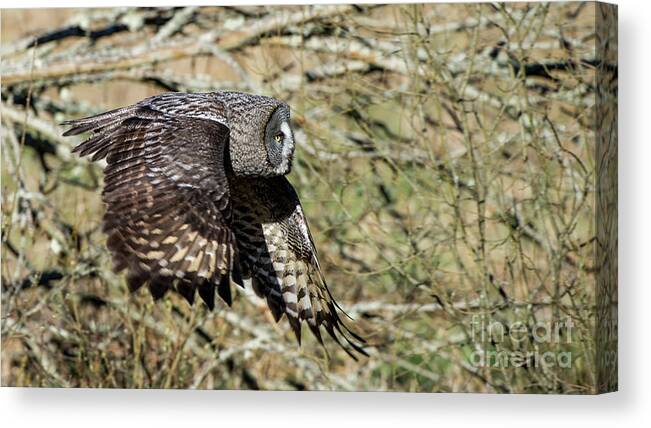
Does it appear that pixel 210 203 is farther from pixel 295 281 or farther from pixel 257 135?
pixel 295 281

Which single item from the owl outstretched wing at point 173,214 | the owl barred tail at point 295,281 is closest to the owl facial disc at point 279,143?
the owl barred tail at point 295,281

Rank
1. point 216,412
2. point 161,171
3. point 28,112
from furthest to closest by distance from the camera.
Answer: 1. point 28,112
2. point 216,412
3. point 161,171

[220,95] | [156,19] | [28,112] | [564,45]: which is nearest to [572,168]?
[564,45]

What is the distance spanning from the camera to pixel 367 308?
22.6ft

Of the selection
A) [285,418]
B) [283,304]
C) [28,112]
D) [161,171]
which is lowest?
[285,418]

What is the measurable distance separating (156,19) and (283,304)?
5.00 feet

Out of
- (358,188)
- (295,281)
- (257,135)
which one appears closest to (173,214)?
(257,135)

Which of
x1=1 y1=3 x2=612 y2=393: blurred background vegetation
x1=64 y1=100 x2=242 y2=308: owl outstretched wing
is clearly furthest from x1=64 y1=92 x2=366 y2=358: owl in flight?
x1=1 y1=3 x2=612 y2=393: blurred background vegetation

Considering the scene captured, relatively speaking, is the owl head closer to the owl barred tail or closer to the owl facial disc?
the owl facial disc

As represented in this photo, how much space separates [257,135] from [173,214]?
0.96 meters

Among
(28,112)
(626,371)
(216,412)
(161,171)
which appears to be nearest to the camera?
(161,171)

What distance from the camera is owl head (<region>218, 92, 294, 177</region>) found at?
6.56m

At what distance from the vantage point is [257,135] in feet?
21.6

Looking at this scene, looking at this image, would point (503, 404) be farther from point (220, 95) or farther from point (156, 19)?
point (156, 19)
